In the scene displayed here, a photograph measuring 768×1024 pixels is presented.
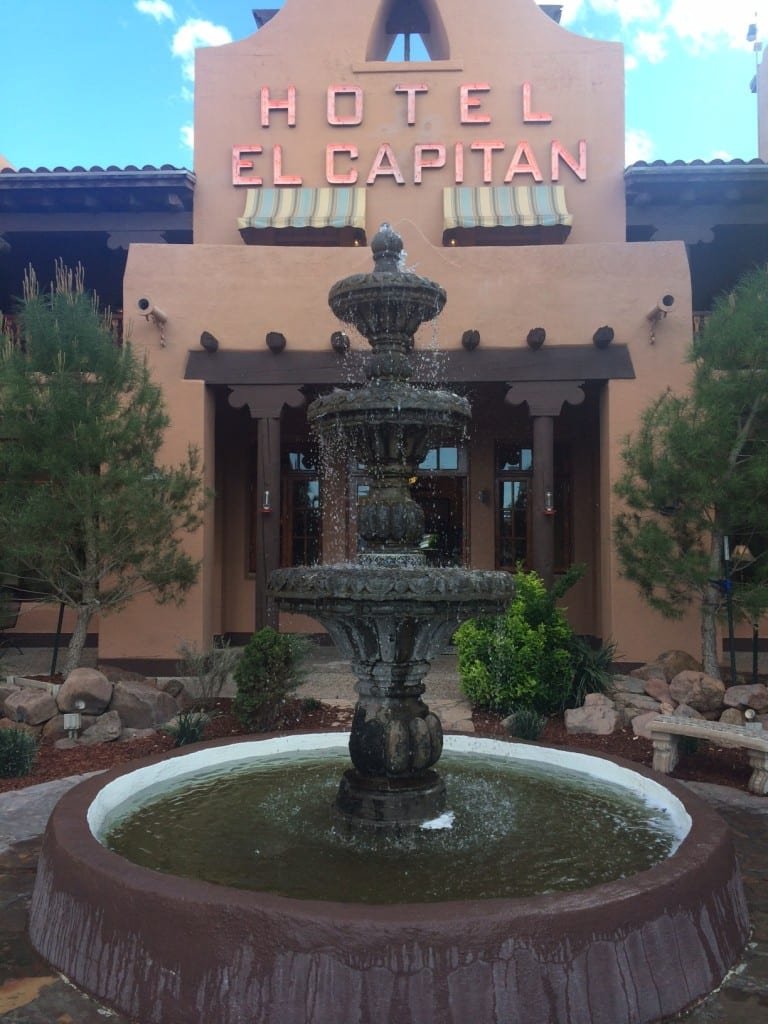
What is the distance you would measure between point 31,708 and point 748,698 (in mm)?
6943

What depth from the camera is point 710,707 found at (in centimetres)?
886

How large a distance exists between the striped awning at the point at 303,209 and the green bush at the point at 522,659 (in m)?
7.07

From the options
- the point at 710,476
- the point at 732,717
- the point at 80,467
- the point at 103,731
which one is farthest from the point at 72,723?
the point at 710,476

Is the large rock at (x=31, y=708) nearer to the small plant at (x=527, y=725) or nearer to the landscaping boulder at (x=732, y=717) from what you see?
the small plant at (x=527, y=725)

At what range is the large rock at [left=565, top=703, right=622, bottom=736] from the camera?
8.38 meters

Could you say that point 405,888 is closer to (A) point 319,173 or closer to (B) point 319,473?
(B) point 319,473

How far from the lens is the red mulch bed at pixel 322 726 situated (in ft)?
23.3

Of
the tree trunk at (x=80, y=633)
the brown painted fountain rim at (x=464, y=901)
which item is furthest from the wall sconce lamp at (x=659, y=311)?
the brown painted fountain rim at (x=464, y=901)

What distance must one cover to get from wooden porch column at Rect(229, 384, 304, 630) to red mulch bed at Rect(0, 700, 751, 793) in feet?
8.80

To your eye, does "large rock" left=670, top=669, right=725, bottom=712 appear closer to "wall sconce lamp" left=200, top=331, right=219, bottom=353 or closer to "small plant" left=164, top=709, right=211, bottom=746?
"small plant" left=164, top=709, right=211, bottom=746

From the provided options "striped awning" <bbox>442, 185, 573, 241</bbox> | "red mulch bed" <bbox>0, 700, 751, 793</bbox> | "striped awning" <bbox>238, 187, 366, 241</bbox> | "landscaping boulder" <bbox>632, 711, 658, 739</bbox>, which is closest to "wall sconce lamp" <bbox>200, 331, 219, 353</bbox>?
"striped awning" <bbox>238, 187, 366, 241</bbox>

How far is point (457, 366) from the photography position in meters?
11.6

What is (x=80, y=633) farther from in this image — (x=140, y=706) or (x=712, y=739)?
(x=712, y=739)

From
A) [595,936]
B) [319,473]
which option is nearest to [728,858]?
[595,936]
